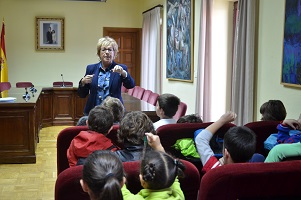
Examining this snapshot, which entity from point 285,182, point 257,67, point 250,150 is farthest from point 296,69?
point 285,182

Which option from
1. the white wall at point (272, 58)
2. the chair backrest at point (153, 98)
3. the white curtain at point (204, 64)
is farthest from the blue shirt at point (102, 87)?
the white curtain at point (204, 64)

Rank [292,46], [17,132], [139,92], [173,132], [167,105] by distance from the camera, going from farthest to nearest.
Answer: [139,92] → [17,132] → [292,46] → [167,105] → [173,132]

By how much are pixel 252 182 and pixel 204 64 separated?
16.0 feet

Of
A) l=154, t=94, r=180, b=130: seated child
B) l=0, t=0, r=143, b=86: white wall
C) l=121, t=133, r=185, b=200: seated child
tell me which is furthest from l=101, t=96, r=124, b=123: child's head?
l=0, t=0, r=143, b=86: white wall

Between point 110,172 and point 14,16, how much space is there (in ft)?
30.0

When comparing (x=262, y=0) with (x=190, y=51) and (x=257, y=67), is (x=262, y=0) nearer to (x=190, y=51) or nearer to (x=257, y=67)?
(x=257, y=67)

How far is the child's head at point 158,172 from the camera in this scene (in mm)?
1510

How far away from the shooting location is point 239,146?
73.2 inches

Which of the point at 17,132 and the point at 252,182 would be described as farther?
the point at 17,132

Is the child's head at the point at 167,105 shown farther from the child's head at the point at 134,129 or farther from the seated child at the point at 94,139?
the child's head at the point at 134,129

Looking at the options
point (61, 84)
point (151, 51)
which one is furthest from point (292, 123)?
point (61, 84)

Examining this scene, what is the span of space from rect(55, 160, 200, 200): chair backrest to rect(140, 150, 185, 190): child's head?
13 cm

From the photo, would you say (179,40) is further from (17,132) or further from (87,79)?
(87,79)

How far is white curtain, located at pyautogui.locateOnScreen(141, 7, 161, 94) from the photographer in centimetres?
853
